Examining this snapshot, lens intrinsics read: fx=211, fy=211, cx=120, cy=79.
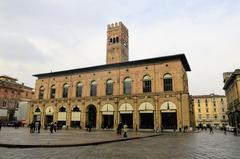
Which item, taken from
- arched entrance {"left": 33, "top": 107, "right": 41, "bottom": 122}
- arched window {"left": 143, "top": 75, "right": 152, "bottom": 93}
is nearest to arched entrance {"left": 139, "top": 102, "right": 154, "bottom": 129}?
arched window {"left": 143, "top": 75, "right": 152, "bottom": 93}

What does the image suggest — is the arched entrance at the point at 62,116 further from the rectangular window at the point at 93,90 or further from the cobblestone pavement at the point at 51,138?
the cobblestone pavement at the point at 51,138

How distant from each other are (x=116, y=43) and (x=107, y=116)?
25.6 meters

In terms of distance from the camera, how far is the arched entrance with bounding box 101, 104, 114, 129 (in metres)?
38.3

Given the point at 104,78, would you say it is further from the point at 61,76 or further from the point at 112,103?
the point at 61,76

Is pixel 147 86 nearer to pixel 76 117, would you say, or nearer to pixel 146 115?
pixel 146 115

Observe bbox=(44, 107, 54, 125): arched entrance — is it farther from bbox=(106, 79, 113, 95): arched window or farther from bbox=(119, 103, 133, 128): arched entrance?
bbox=(119, 103, 133, 128): arched entrance

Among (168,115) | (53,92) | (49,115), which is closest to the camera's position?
(168,115)

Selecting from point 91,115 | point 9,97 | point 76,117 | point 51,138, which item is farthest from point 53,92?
point 51,138

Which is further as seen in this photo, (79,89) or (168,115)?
(79,89)

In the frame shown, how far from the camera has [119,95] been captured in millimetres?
38031

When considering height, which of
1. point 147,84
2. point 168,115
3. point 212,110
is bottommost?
point 168,115

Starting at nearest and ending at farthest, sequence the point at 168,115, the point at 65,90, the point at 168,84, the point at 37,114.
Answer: the point at 168,115
the point at 168,84
the point at 65,90
the point at 37,114

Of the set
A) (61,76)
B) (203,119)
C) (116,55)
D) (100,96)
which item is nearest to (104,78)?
(100,96)

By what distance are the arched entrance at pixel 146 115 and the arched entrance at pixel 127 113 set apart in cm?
189
